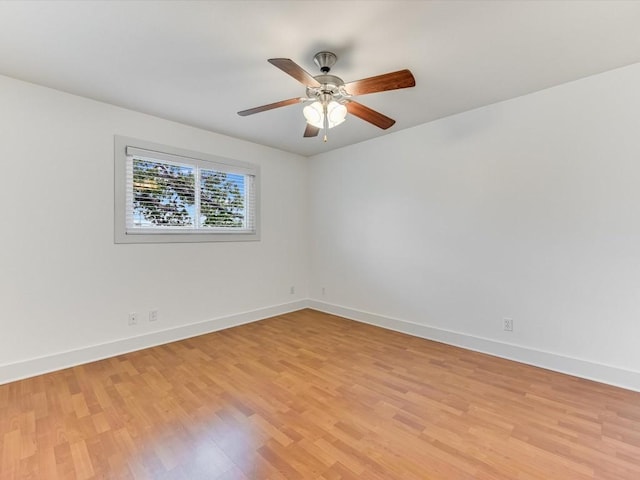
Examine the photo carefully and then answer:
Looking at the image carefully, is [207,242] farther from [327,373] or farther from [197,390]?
[327,373]

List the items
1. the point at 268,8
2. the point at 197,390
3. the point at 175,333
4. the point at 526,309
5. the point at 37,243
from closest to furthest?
1. the point at 268,8
2. the point at 197,390
3. the point at 37,243
4. the point at 526,309
5. the point at 175,333

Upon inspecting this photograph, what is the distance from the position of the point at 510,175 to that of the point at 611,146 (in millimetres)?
700

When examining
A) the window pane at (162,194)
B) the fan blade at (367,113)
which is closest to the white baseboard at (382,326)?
the window pane at (162,194)

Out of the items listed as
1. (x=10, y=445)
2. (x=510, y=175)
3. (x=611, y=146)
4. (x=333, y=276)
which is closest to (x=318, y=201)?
(x=333, y=276)

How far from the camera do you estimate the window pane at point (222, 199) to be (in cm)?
368

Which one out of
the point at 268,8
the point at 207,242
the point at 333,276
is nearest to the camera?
the point at 268,8

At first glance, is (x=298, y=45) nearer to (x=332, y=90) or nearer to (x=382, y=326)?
(x=332, y=90)

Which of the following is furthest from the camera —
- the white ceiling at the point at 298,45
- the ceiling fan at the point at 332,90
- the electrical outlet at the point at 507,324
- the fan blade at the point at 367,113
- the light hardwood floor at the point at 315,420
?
the electrical outlet at the point at 507,324

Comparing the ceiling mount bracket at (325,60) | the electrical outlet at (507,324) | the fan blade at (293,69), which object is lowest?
the electrical outlet at (507,324)

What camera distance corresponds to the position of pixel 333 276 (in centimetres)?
449

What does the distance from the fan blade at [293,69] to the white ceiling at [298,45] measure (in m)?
0.29

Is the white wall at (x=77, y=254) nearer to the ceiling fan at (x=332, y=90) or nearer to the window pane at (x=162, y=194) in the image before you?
the window pane at (x=162, y=194)

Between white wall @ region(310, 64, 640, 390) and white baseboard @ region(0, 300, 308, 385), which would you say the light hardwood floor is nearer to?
white baseboard @ region(0, 300, 308, 385)

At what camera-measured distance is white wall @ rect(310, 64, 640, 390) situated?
2330mm
